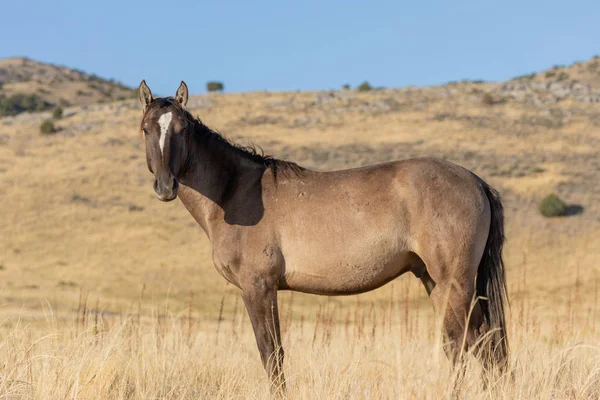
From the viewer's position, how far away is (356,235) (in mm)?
6117

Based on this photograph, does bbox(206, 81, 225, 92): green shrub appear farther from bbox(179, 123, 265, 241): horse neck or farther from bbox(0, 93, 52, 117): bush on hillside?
bbox(179, 123, 265, 241): horse neck

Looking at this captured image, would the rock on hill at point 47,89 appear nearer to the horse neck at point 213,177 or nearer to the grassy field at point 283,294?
the grassy field at point 283,294

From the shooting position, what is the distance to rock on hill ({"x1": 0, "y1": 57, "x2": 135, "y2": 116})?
85875 mm

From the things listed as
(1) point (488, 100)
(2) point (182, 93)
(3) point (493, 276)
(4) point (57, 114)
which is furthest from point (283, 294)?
(4) point (57, 114)

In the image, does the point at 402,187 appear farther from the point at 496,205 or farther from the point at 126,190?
the point at 126,190

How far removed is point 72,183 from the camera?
4197cm

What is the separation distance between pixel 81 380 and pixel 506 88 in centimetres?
6144

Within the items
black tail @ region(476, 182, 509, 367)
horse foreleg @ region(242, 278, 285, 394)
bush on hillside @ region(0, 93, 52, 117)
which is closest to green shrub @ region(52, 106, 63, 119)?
bush on hillside @ region(0, 93, 52, 117)

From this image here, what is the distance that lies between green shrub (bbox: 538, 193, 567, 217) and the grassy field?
638 millimetres

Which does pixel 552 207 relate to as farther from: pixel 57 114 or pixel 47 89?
pixel 47 89

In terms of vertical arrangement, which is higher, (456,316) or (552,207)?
(456,316)

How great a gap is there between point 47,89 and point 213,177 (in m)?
97.3

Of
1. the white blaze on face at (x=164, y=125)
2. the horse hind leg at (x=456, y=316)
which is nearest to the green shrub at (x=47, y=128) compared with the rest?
the white blaze on face at (x=164, y=125)

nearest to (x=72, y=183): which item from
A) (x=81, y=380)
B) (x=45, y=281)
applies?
(x=45, y=281)
